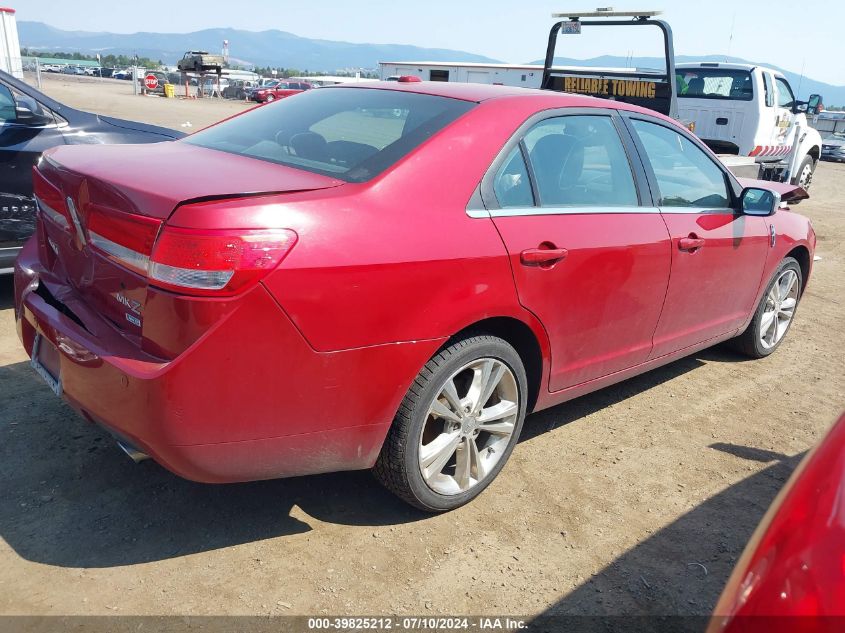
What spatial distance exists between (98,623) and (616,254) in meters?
2.45

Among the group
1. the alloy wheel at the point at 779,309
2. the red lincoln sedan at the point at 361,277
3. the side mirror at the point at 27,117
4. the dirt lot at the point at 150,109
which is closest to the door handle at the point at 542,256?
the red lincoln sedan at the point at 361,277

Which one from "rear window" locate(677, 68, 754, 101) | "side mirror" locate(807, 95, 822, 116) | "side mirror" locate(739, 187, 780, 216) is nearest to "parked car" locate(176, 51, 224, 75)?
"rear window" locate(677, 68, 754, 101)

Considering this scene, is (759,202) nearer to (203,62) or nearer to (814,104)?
(814,104)

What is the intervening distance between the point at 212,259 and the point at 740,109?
427 inches

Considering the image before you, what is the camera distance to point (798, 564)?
123 cm

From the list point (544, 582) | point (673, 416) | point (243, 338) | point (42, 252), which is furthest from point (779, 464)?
point (42, 252)

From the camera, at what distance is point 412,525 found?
2.86 metres

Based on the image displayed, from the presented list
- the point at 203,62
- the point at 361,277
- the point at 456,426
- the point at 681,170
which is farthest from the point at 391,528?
the point at 203,62

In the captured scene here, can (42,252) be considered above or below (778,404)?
above

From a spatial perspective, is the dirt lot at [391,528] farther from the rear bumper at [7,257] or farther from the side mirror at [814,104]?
the side mirror at [814,104]

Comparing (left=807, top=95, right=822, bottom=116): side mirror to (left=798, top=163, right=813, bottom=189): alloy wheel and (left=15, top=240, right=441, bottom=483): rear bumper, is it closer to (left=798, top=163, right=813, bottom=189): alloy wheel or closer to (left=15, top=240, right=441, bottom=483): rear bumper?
(left=798, top=163, right=813, bottom=189): alloy wheel

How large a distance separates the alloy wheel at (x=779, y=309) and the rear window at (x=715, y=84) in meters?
7.02

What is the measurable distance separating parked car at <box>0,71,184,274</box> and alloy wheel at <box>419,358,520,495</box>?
11.3 ft

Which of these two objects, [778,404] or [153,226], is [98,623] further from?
[778,404]
